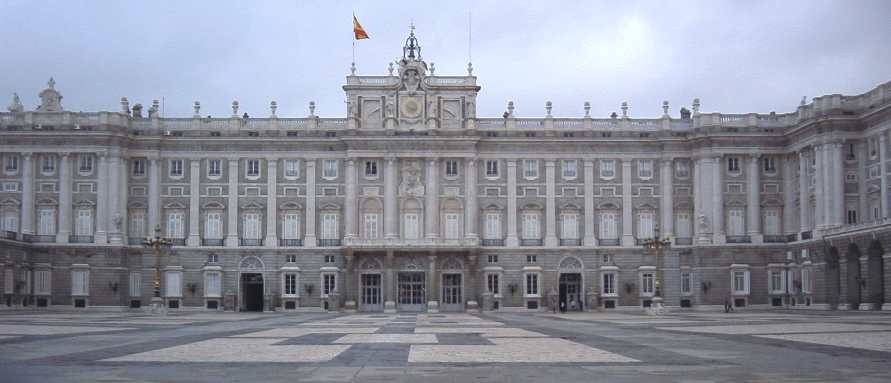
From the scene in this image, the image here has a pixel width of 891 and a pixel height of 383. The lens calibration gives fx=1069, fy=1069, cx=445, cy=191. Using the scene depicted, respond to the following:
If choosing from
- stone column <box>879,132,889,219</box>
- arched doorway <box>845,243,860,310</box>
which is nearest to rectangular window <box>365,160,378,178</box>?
arched doorway <box>845,243,860,310</box>

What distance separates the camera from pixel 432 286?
79688 millimetres

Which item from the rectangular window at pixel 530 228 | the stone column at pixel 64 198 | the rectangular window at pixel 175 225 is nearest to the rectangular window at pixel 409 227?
the rectangular window at pixel 530 228

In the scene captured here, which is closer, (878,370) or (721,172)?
(878,370)

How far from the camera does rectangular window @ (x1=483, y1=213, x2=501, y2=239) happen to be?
82.1 m

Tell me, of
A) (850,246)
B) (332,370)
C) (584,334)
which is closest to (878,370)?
(332,370)

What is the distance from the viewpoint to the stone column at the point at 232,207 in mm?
81375

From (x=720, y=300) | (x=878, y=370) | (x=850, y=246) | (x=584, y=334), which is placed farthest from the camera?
(x=720, y=300)

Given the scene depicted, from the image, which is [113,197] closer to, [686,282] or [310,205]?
[310,205]

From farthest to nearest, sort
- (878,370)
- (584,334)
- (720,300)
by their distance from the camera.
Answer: (720,300), (584,334), (878,370)

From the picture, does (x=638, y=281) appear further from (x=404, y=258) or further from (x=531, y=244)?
(x=404, y=258)

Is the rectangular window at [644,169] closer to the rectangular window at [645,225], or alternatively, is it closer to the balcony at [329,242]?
the rectangular window at [645,225]

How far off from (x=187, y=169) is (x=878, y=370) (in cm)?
6867

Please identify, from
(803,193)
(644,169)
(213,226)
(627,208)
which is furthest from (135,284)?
(803,193)

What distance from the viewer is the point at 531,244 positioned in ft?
269
